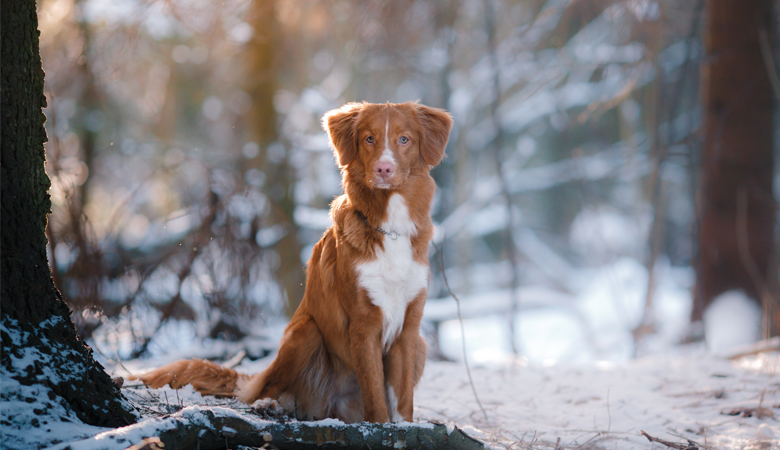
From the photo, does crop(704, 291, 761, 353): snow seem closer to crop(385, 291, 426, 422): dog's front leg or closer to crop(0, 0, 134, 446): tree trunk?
crop(385, 291, 426, 422): dog's front leg

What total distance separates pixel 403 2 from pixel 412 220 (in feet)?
16.3

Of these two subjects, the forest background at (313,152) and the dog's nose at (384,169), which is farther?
the forest background at (313,152)

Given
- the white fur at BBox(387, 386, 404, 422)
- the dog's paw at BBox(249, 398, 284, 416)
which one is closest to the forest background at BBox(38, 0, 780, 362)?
the white fur at BBox(387, 386, 404, 422)

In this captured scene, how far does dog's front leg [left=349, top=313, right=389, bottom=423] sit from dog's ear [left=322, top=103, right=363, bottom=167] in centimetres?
100

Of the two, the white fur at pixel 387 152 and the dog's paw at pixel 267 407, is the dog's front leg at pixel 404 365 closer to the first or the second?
the dog's paw at pixel 267 407

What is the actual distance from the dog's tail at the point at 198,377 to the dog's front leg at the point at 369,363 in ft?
3.09

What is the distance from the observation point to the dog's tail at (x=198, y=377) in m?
3.14

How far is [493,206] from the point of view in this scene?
47.2 ft

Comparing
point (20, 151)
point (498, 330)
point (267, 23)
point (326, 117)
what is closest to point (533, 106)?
point (498, 330)

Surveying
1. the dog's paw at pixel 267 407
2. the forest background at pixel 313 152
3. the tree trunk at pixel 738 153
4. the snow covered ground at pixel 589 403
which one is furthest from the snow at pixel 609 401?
the tree trunk at pixel 738 153

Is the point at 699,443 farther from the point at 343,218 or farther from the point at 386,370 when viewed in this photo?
the point at 343,218

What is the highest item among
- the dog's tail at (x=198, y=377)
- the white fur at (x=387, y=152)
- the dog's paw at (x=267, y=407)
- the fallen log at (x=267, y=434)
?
the white fur at (x=387, y=152)

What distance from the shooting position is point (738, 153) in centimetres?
696

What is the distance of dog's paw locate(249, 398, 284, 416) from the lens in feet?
9.58
